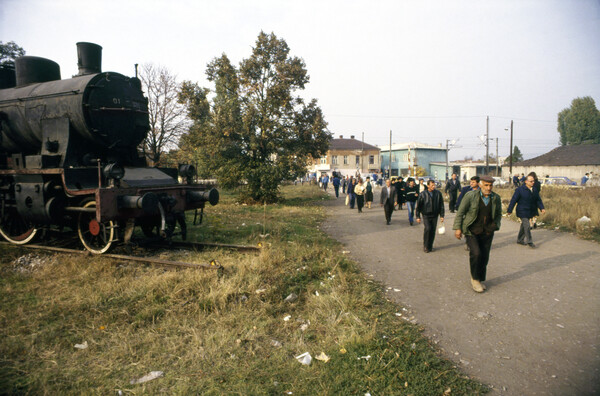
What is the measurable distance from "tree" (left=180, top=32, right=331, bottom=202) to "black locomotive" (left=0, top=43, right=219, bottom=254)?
10148 mm

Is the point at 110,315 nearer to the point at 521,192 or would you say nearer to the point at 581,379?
the point at 581,379

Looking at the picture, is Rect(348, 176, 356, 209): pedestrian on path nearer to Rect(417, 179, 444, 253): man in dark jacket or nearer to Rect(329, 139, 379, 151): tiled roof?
Rect(417, 179, 444, 253): man in dark jacket

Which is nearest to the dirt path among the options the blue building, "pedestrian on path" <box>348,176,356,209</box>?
"pedestrian on path" <box>348,176,356,209</box>

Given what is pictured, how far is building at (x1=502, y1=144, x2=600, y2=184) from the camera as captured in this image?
39.4 meters

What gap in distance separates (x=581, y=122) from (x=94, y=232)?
7616 cm

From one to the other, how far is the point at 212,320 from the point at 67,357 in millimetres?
1445

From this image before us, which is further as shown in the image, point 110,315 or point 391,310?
point 391,310

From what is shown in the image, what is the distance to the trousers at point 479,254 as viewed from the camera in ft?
17.2

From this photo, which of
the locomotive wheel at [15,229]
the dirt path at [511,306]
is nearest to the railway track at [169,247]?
the locomotive wheel at [15,229]

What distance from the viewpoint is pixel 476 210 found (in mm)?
5352

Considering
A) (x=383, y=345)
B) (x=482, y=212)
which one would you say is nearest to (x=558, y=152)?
(x=482, y=212)

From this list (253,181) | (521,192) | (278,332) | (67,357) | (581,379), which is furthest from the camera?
(253,181)

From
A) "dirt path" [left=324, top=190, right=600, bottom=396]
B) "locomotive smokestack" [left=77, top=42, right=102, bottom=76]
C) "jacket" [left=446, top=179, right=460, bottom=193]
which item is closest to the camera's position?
"dirt path" [left=324, top=190, right=600, bottom=396]

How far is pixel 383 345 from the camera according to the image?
359 cm
